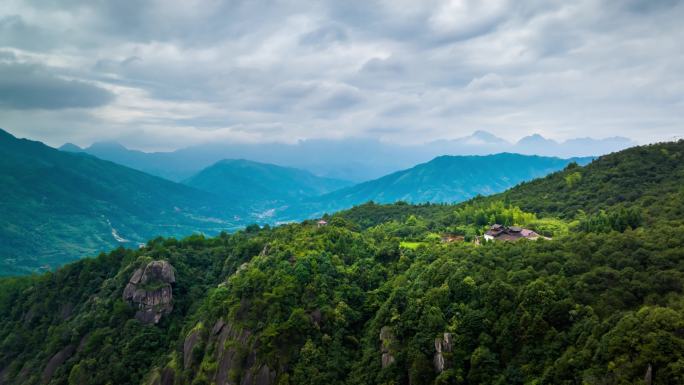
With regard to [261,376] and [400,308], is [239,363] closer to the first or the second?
[261,376]

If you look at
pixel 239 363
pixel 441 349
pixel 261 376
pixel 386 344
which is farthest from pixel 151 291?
pixel 441 349

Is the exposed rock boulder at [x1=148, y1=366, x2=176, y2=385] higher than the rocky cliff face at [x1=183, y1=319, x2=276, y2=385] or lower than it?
lower

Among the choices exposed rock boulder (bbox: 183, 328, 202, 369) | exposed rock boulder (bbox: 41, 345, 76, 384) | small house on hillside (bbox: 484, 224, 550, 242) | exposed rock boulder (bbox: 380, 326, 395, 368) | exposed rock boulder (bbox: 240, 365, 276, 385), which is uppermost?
small house on hillside (bbox: 484, 224, 550, 242)

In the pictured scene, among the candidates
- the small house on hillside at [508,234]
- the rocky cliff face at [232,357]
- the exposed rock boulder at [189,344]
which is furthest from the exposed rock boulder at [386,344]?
the exposed rock boulder at [189,344]

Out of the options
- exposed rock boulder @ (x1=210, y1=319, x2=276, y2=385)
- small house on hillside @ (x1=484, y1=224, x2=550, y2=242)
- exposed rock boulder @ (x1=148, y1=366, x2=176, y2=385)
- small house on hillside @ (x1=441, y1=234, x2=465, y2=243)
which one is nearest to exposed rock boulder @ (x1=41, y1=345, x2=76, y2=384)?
exposed rock boulder @ (x1=148, y1=366, x2=176, y2=385)

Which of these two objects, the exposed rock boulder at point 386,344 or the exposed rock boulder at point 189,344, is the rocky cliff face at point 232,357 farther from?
the exposed rock boulder at point 386,344

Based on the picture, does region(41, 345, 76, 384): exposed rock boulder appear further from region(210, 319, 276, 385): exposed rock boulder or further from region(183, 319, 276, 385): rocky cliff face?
region(210, 319, 276, 385): exposed rock boulder
